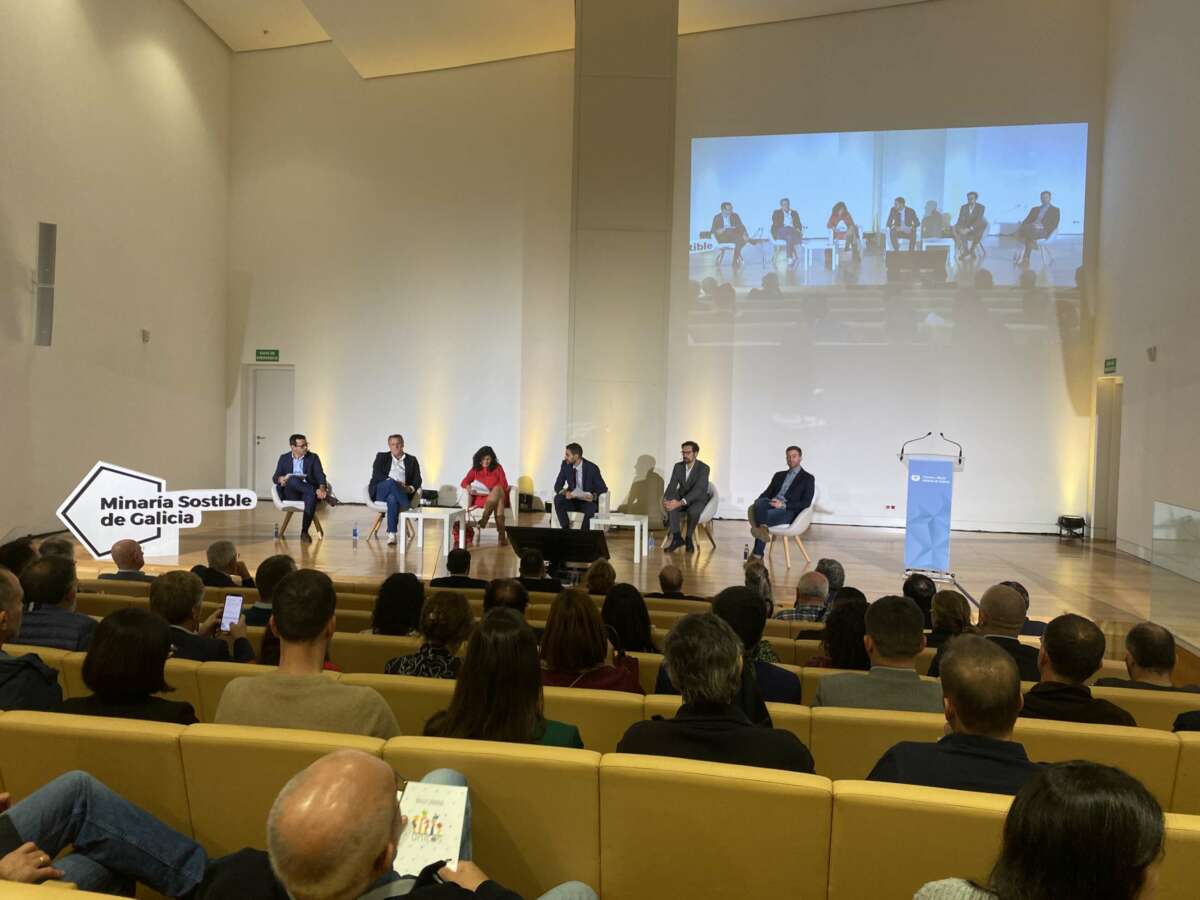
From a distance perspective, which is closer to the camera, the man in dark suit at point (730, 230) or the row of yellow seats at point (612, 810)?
the row of yellow seats at point (612, 810)

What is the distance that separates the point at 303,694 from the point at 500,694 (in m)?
0.50

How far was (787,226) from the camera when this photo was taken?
11562 millimetres

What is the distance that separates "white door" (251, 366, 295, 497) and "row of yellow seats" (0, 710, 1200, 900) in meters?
11.7

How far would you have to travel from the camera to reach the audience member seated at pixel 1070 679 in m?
2.55

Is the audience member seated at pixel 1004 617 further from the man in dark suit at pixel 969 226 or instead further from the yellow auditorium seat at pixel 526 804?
the man in dark suit at pixel 969 226

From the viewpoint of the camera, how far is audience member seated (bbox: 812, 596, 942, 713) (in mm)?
2678

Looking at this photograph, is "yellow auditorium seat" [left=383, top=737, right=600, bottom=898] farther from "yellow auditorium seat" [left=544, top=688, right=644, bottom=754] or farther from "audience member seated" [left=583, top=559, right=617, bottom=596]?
"audience member seated" [left=583, top=559, right=617, bottom=596]

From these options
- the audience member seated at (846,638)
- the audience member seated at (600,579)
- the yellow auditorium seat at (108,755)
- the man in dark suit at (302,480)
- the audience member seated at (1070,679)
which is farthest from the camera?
the man in dark suit at (302,480)

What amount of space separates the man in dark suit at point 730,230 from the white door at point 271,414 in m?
6.20

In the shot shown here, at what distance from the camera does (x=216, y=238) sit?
498 inches

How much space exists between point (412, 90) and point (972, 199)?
24.1ft

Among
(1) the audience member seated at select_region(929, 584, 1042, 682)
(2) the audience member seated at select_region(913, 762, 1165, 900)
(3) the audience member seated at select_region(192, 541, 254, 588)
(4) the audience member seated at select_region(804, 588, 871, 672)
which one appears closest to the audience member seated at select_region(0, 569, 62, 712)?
(2) the audience member seated at select_region(913, 762, 1165, 900)

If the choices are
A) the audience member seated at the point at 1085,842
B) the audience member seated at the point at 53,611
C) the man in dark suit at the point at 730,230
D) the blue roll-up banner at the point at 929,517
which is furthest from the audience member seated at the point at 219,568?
the man in dark suit at the point at 730,230

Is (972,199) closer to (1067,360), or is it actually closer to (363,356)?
(1067,360)
